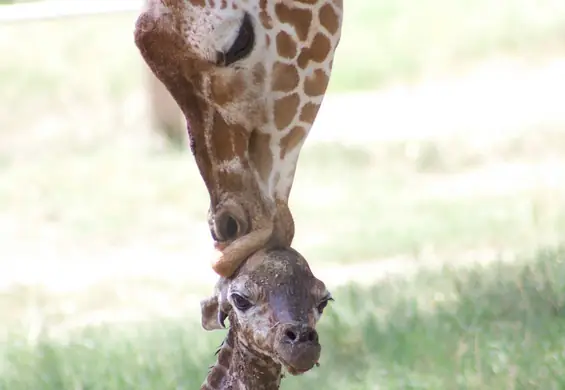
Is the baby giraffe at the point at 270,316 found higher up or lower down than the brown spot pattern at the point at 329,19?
lower down

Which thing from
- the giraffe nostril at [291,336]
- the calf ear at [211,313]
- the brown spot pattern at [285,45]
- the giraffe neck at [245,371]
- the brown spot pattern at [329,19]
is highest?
the brown spot pattern at [329,19]

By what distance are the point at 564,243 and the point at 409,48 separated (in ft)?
16.7

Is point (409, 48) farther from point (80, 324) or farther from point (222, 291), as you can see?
point (222, 291)

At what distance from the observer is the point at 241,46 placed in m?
1.65

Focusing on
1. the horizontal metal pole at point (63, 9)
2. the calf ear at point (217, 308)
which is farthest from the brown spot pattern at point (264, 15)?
the horizontal metal pole at point (63, 9)

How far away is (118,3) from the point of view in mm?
8320

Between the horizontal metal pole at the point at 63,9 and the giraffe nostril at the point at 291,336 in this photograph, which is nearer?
the giraffe nostril at the point at 291,336

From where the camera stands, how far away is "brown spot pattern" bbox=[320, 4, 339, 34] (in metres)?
1.76

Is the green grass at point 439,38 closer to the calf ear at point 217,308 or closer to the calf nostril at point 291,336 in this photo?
the calf ear at point 217,308

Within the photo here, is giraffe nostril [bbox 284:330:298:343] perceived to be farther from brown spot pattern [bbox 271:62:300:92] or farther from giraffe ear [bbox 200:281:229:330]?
brown spot pattern [bbox 271:62:300:92]

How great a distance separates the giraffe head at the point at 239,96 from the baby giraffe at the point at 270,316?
1.9 inches

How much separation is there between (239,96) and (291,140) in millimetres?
122

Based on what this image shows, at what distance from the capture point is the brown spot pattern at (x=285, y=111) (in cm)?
171

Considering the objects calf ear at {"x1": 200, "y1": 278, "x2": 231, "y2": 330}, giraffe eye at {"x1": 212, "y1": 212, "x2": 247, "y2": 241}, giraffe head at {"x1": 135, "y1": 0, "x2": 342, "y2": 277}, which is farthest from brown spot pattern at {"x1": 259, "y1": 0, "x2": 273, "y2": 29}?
calf ear at {"x1": 200, "y1": 278, "x2": 231, "y2": 330}
